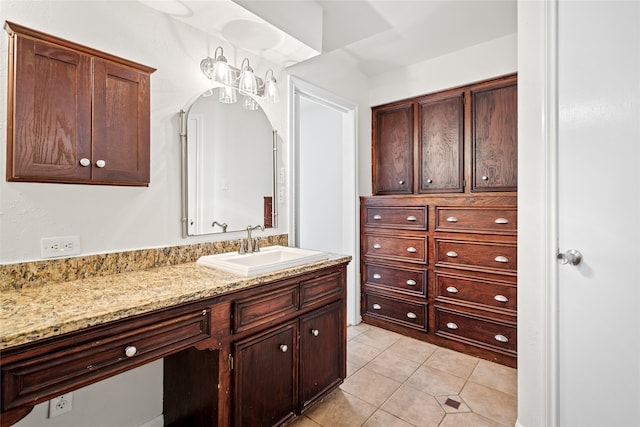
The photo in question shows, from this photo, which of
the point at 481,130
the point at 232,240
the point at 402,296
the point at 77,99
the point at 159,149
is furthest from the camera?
the point at 402,296

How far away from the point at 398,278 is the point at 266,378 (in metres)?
1.75

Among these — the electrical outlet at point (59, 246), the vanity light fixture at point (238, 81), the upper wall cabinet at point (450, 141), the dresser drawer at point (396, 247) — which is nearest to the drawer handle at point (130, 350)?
the electrical outlet at point (59, 246)

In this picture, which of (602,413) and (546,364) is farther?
(546,364)

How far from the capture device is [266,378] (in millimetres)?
1561

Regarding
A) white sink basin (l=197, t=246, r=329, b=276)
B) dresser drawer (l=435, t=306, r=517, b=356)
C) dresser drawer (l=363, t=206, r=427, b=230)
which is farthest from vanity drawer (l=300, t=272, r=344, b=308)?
dresser drawer (l=435, t=306, r=517, b=356)

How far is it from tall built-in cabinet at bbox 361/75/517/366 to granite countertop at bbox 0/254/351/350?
1.56 meters

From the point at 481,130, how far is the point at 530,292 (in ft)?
5.09

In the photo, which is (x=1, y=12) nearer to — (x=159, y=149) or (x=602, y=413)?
(x=159, y=149)

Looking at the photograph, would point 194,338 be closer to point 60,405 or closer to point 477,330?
point 60,405

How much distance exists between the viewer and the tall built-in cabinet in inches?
96.4

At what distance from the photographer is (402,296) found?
2.95 m

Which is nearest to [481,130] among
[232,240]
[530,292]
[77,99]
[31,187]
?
[530,292]

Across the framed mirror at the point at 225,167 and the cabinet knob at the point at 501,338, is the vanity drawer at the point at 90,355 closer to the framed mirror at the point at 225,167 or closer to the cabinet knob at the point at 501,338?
the framed mirror at the point at 225,167

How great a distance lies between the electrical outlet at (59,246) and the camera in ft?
4.44
